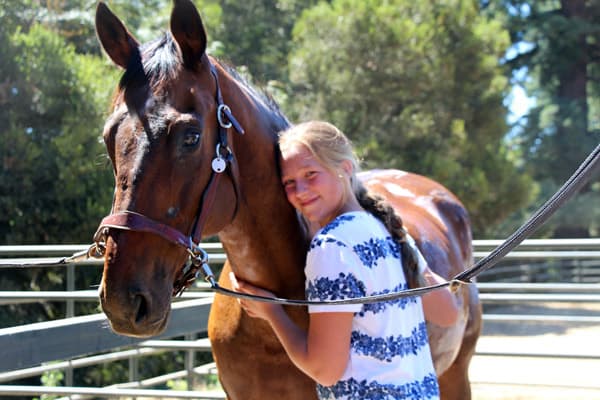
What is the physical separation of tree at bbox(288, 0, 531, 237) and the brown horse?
28.9 ft

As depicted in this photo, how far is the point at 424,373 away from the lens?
202 centimetres

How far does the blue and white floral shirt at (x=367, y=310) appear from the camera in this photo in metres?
1.90

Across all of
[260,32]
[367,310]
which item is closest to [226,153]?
[367,310]

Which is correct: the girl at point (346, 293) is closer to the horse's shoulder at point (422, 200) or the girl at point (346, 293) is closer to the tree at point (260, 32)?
the horse's shoulder at point (422, 200)

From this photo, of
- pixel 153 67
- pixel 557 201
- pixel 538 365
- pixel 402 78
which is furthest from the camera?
pixel 402 78

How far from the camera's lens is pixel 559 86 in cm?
2184

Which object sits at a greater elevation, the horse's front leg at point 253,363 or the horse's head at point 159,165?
the horse's head at point 159,165

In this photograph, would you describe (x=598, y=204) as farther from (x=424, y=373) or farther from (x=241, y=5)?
(x=424, y=373)

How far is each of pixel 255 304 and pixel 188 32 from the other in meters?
0.86

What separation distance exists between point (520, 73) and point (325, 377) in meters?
21.9

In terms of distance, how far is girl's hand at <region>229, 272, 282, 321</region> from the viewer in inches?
83.7

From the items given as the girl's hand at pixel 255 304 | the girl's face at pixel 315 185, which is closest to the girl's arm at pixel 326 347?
the girl's hand at pixel 255 304

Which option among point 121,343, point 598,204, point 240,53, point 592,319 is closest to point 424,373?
point 121,343

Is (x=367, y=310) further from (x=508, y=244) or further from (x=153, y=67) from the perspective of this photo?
(x=153, y=67)
